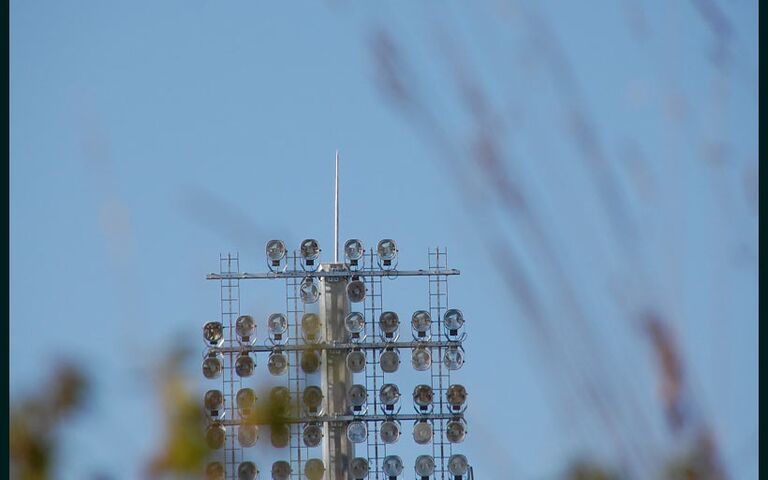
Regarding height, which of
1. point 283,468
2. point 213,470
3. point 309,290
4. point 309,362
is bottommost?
point 283,468

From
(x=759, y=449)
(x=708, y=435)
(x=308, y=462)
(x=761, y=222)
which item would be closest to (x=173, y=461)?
(x=708, y=435)

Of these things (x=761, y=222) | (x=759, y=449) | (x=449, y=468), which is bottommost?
(x=449, y=468)

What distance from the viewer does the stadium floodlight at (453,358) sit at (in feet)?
73.5

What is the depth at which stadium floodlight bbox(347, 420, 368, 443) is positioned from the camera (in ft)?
74.9

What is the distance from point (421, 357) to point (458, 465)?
148cm

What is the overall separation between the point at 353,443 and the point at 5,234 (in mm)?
18680

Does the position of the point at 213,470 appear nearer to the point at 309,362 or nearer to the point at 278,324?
the point at 309,362

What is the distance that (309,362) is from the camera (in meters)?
3.91

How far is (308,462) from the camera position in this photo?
1955 centimetres

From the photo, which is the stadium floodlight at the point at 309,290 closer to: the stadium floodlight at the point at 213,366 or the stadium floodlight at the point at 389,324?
the stadium floodlight at the point at 389,324

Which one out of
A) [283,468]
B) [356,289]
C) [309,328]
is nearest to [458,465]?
[356,289]

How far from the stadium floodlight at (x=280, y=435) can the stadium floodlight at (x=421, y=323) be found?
717 inches

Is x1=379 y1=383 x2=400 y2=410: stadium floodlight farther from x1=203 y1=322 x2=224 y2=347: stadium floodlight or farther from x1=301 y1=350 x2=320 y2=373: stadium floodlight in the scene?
x1=301 y1=350 x2=320 y2=373: stadium floodlight

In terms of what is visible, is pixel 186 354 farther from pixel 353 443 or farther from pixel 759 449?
pixel 353 443
